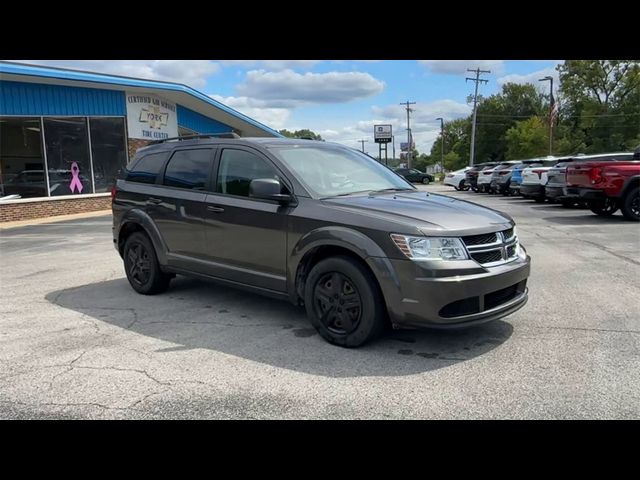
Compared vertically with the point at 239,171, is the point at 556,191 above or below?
below

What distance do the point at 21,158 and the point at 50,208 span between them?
1.78m

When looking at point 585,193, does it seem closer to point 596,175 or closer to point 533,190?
point 596,175

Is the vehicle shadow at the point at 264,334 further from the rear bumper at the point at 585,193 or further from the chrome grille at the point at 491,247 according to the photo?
the rear bumper at the point at 585,193

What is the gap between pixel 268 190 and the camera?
15.7 ft

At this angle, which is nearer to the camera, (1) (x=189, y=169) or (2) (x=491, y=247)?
(2) (x=491, y=247)

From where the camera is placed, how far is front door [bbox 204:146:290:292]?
4977 millimetres

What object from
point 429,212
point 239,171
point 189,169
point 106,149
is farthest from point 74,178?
point 429,212

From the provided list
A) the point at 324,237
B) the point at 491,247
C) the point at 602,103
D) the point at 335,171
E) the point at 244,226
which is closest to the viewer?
the point at 491,247

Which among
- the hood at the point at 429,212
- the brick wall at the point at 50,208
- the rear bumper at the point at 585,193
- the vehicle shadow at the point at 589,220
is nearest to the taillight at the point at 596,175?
the rear bumper at the point at 585,193

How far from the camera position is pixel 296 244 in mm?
4773

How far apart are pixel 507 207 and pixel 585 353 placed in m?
15.4

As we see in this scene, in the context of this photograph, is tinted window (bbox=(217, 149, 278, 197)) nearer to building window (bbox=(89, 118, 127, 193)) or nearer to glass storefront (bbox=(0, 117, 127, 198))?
glass storefront (bbox=(0, 117, 127, 198))

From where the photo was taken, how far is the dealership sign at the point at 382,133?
6065 centimetres
